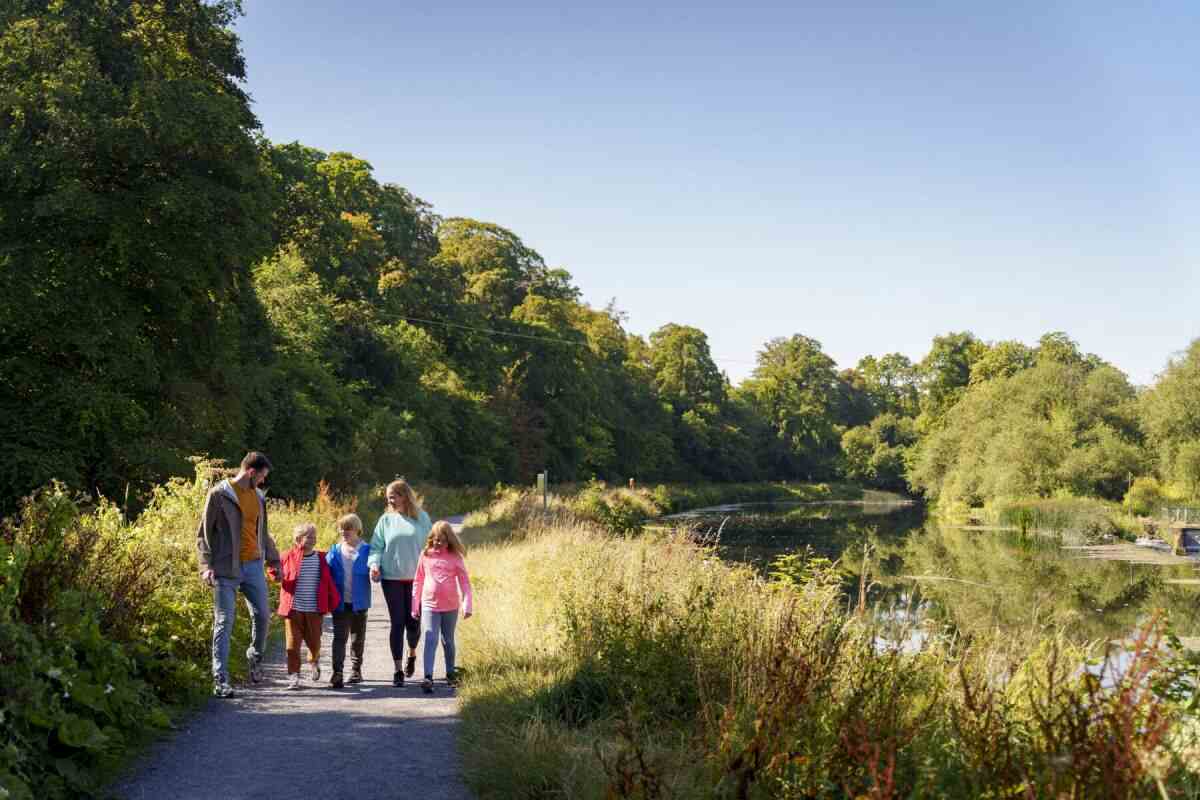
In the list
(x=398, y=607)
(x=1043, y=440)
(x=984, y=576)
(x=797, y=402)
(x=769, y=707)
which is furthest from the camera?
(x=797, y=402)

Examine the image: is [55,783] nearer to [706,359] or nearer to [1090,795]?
[1090,795]

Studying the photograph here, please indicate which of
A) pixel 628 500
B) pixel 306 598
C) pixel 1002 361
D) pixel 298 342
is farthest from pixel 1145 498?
pixel 306 598

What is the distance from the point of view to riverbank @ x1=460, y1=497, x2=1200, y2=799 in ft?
14.8

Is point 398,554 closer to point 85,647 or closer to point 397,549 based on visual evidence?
point 397,549

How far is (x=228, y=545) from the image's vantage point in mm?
8336

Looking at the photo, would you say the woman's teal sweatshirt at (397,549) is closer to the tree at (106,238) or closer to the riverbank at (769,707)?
the riverbank at (769,707)

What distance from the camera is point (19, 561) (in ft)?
18.7

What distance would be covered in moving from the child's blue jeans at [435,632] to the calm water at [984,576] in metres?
3.57

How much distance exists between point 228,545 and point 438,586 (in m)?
1.66

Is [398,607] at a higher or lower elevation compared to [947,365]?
lower

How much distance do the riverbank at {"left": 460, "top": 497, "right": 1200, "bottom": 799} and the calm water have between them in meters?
1.47

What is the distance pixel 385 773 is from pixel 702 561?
5751mm

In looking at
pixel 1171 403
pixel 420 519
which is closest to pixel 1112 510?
pixel 1171 403

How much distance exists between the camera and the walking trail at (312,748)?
6059 millimetres
